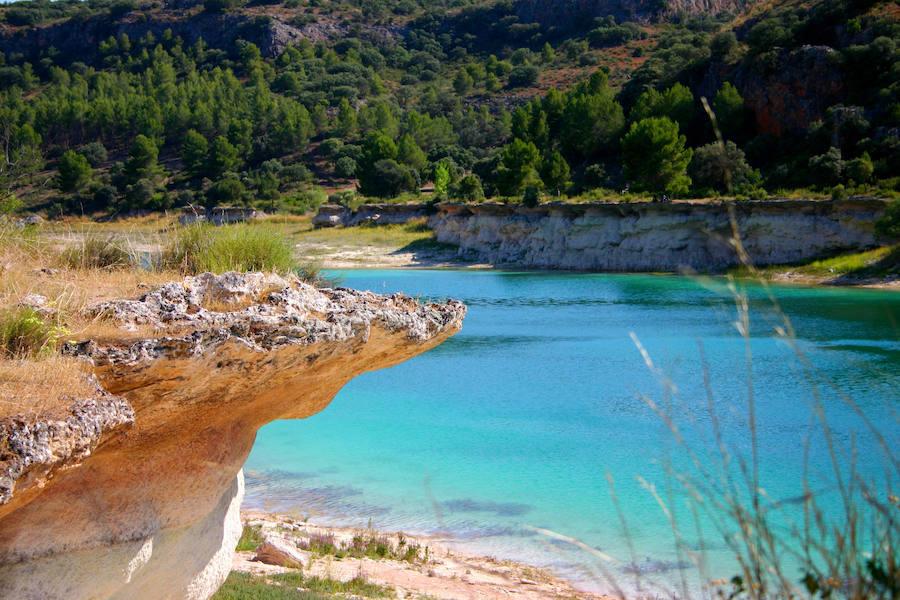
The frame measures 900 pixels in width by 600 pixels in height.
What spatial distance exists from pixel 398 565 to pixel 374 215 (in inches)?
2046

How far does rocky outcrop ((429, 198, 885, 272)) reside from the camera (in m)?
40.3

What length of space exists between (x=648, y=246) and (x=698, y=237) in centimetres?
→ 267

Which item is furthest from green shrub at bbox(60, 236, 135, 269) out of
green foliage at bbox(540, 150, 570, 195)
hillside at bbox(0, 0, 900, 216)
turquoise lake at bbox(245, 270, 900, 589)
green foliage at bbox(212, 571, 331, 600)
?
green foliage at bbox(540, 150, 570, 195)

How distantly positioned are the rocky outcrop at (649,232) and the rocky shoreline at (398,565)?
1135 inches

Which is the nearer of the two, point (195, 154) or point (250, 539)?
point (250, 539)

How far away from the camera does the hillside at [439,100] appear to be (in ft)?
159

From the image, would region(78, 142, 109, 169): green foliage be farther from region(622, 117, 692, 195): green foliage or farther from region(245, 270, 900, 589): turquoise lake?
region(245, 270, 900, 589): turquoise lake

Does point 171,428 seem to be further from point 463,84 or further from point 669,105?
point 463,84

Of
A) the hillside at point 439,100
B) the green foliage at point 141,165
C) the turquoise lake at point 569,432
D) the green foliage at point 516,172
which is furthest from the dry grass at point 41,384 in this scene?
the green foliage at point 141,165

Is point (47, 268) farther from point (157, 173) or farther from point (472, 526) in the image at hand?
point (157, 173)

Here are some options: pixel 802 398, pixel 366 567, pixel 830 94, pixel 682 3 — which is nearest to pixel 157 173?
pixel 830 94

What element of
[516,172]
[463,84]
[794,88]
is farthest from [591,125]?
[463,84]

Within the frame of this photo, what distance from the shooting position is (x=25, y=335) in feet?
14.2

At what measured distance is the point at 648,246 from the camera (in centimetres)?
4578
